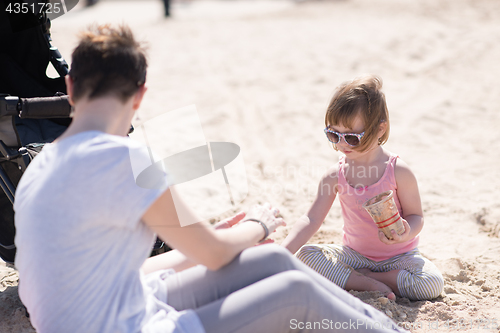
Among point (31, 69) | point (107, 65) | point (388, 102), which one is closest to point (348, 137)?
point (107, 65)

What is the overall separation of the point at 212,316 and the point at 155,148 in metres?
3.36

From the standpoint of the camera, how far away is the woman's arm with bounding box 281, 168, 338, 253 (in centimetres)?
253

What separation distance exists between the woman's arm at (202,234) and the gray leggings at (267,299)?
0.07 metres

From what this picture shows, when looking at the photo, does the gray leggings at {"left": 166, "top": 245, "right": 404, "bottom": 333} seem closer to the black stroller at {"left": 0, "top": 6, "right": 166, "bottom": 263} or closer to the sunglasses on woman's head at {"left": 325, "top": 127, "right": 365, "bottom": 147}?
the sunglasses on woman's head at {"left": 325, "top": 127, "right": 365, "bottom": 147}

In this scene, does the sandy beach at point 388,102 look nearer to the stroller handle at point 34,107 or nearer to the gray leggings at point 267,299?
the stroller handle at point 34,107

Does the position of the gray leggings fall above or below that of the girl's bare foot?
above

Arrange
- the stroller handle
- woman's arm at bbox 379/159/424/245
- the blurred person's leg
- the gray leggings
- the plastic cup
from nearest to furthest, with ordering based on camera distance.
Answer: the gray leggings
the plastic cup
the stroller handle
woman's arm at bbox 379/159/424/245
the blurred person's leg

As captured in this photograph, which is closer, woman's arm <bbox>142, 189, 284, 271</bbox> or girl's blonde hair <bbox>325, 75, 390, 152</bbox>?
woman's arm <bbox>142, 189, 284, 271</bbox>

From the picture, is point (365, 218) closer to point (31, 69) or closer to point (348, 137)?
point (348, 137)

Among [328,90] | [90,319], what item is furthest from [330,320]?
[328,90]

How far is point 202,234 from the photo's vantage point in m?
1.56

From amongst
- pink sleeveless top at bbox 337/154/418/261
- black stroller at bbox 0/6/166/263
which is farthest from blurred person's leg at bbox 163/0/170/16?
pink sleeveless top at bbox 337/154/418/261

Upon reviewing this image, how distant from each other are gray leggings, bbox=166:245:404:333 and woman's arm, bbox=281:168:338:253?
709 mm

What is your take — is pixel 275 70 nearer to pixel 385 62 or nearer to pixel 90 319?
pixel 385 62
